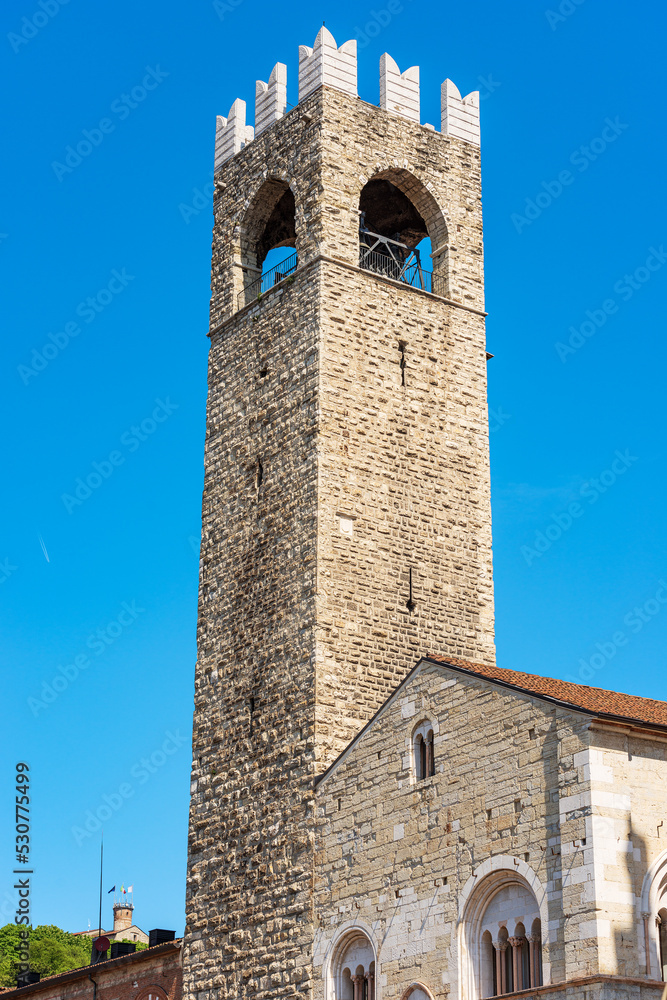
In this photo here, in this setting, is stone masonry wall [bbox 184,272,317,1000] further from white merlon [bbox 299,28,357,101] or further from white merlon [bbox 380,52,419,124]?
white merlon [bbox 380,52,419,124]

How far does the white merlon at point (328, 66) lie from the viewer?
31470 mm

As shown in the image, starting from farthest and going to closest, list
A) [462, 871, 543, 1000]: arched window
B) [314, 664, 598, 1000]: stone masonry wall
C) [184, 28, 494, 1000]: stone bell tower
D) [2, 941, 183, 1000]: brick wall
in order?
1. [2, 941, 183, 1000]: brick wall
2. [184, 28, 494, 1000]: stone bell tower
3. [462, 871, 543, 1000]: arched window
4. [314, 664, 598, 1000]: stone masonry wall

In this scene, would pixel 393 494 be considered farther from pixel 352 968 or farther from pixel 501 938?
pixel 501 938

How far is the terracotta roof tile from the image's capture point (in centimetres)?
2100

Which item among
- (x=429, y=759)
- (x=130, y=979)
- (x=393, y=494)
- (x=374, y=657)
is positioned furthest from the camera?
(x=130, y=979)

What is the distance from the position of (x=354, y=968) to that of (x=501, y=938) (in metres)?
3.78

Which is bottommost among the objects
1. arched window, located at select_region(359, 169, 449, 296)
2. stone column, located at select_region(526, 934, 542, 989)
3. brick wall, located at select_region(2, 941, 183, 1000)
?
stone column, located at select_region(526, 934, 542, 989)

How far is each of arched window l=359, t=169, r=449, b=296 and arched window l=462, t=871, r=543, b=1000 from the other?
14.5m

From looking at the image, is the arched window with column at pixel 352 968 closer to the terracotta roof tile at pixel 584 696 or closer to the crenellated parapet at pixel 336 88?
the terracotta roof tile at pixel 584 696

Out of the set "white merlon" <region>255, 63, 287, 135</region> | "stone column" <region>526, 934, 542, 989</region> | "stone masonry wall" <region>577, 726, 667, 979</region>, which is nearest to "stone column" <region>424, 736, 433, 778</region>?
"stone column" <region>526, 934, 542, 989</region>

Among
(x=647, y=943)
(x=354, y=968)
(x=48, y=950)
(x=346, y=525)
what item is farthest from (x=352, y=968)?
(x=48, y=950)

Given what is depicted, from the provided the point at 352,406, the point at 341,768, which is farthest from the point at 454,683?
the point at 352,406

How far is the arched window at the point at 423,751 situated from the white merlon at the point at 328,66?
14.8 metres

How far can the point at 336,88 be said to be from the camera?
31.4m
